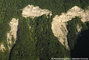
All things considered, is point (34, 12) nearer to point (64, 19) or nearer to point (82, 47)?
point (64, 19)

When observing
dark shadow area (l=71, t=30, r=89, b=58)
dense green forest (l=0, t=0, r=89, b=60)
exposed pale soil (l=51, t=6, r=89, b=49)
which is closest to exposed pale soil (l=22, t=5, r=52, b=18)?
dense green forest (l=0, t=0, r=89, b=60)

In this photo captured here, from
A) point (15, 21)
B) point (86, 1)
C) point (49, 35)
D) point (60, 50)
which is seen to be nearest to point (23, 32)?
point (15, 21)

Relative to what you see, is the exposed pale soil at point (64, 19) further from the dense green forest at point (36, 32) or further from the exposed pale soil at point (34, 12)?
the exposed pale soil at point (34, 12)

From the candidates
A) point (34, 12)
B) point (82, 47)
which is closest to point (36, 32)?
point (34, 12)

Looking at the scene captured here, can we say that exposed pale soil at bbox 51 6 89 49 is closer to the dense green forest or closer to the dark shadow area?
the dense green forest

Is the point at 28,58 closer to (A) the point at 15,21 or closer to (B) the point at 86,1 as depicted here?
(A) the point at 15,21

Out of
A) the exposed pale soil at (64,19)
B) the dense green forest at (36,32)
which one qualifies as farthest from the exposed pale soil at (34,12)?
the exposed pale soil at (64,19)

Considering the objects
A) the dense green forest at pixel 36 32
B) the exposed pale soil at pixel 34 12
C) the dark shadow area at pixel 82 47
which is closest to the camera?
the dark shadow area at pixel 82 47

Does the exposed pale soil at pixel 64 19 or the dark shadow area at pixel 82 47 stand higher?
the exposed pale soil at pixel 64 19
